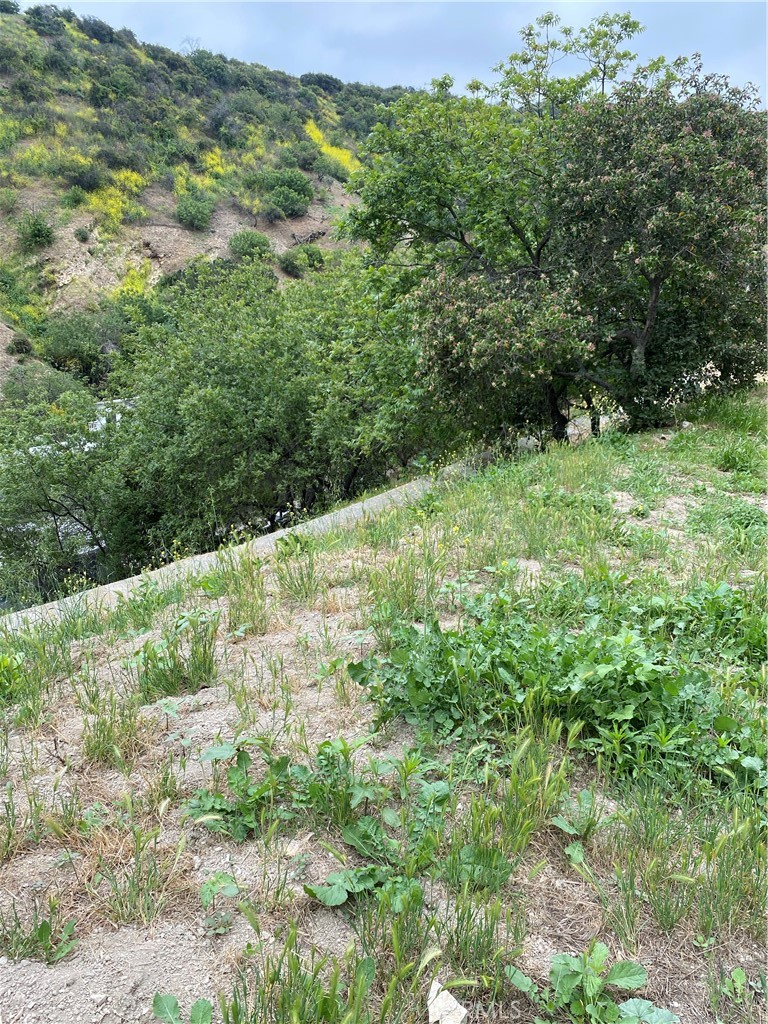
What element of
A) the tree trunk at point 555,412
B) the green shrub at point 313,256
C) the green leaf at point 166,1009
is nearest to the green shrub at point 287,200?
the green shrub at point 313,256

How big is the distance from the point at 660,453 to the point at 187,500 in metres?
Answer: 12.4

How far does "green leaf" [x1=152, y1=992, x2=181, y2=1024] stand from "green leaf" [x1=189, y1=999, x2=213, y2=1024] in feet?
0.12

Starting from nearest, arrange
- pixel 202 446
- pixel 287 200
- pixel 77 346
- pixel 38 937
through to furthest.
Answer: pixel 38 937 < pixel 202 446 < pixel 77 346 < pixel 287 200

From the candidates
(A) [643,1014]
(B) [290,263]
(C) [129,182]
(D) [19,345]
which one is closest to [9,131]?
(C) [129,182]

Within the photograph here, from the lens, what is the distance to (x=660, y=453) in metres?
7.78

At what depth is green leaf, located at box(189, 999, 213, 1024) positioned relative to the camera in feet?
4.66

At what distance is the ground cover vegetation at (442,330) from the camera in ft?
31.2

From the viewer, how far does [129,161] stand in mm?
53562

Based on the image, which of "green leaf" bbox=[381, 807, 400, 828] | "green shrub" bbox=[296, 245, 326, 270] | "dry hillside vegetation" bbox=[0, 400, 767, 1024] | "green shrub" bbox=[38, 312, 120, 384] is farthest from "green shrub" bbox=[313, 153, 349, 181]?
"green leaf" bbox=[381, 807, 400, 828]

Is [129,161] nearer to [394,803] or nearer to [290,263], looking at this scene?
[290,263]

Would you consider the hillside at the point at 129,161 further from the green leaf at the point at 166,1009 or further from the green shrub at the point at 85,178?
the green leaf at the point at 166,1009

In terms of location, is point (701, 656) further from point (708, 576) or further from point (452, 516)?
point (452, 516)

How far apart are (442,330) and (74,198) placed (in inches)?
2066

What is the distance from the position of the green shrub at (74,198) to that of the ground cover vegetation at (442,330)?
35.6 m
